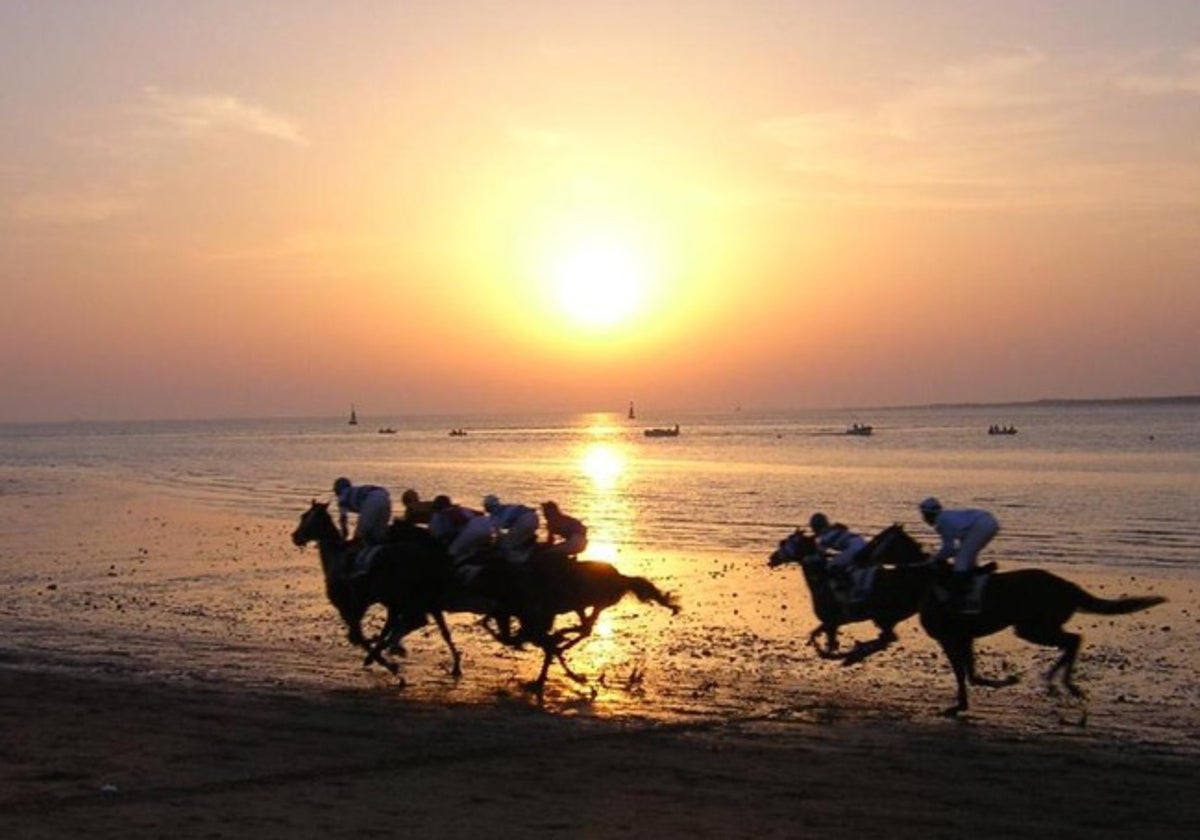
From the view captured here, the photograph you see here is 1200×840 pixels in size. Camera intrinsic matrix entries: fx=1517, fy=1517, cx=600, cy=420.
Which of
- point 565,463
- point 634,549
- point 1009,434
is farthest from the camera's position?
point 1009,434

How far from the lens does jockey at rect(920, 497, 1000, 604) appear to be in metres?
15.6

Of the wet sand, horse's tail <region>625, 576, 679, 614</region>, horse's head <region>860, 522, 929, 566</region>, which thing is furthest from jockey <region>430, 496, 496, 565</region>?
horse's head <region>860, 522, 929, 566</region>

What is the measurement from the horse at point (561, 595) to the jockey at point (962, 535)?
360 cm

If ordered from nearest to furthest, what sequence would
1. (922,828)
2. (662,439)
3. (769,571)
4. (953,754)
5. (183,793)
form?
(922,828) < (183,793) < (953,754) < (769,571) < (662,439)

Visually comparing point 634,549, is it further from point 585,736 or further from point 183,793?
point 183,793

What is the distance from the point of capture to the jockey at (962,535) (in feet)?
51.1

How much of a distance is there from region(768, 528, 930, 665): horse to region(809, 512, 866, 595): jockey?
100mm

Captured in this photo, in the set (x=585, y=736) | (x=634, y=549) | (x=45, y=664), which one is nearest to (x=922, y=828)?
(x=585, y=736)

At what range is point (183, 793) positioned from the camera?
11.3 metres

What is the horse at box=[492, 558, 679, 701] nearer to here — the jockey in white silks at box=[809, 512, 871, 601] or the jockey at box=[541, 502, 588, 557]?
the jockey at box=[541, 502, 588, 557]

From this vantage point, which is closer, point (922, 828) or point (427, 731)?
point (922, 828)

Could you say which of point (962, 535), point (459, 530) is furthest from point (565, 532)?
point (962, 535)

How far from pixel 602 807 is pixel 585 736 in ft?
9.66

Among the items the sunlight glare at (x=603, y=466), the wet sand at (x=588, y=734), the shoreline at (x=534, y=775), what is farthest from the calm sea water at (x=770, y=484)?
the shoreline at (x=534, y=775)
